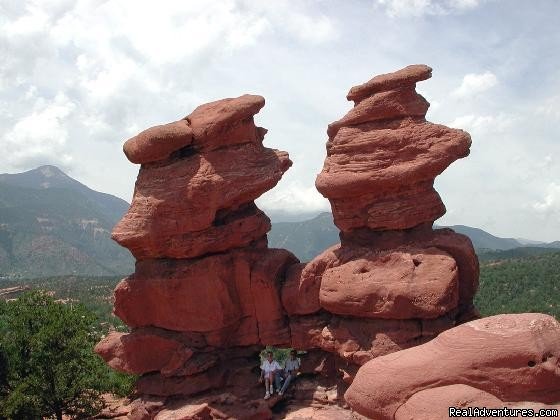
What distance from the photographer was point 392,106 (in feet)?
60.1

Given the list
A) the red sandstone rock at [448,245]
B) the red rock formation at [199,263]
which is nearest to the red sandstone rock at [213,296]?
the red rock formation at [199,263]

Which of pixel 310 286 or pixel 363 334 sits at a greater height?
pixel 310 286

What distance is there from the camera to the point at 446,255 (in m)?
17.0

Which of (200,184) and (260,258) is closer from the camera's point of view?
(200,184)

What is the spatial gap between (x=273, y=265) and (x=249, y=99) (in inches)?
252

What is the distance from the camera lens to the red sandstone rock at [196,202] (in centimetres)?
1888

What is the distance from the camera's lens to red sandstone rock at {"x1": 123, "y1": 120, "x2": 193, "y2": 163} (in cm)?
1905

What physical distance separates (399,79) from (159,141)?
29.2 ft

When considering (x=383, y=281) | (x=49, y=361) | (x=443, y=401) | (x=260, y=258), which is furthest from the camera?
(x=49, y=361)

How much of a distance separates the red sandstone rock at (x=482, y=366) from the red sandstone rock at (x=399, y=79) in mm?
9782

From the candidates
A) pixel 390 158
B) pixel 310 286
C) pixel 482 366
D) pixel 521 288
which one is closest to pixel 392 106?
pixel 390 158

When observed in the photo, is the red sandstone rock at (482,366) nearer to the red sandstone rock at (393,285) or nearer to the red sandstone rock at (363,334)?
the red sandstone rock at (393,285)

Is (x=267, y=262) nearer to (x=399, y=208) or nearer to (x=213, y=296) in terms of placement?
(x=213, y=296)

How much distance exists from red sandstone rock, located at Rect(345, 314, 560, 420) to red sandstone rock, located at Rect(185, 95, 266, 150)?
10.7 metres
